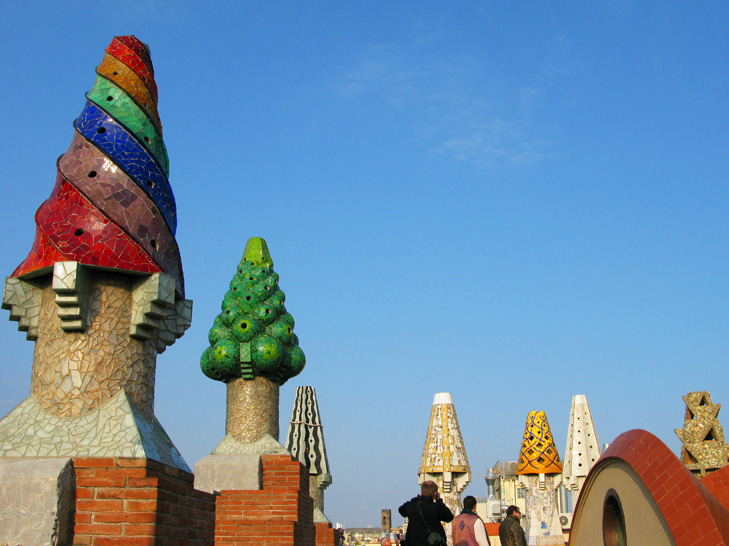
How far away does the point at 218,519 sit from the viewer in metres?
→ 7.81

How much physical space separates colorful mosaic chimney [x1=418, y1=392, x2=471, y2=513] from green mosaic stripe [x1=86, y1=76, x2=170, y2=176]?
10593 mm

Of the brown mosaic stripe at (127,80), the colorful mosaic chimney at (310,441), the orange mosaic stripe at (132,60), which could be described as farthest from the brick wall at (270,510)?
the colorful mosaic chimney at (310,441)

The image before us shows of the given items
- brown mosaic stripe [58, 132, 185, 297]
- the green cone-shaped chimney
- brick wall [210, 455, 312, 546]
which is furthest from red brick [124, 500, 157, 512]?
the green cone-shaped chimney

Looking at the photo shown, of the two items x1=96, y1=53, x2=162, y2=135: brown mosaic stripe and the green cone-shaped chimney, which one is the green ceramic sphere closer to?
the green cone-shaped chimney

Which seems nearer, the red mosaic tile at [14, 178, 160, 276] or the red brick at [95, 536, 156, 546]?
the red brick at [95, 536, 156, 546]

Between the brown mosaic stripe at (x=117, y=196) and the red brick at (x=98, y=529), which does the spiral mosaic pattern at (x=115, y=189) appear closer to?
the brown mosaic stripe at (x=117, y=196)

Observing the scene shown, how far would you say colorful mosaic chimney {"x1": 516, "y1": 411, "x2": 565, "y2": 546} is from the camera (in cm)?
Answer: 1942

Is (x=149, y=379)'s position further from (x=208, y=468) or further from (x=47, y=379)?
(x=208, y=468)

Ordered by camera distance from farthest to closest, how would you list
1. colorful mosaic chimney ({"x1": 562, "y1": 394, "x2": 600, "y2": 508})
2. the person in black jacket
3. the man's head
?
colorful mosaic chimney ({"x1": 562, "y1": 394, "x2": 600, "y2": 508}) < the man's head < the person in black jacket

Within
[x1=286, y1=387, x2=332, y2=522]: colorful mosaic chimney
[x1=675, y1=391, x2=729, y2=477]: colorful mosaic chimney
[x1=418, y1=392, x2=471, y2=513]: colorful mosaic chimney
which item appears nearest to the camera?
[x1=675, y1=391, x2=729, y2=477]: colorful mosaic chimney

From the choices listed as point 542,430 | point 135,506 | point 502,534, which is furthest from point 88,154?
point 542,430

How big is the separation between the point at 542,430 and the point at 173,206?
1601cm

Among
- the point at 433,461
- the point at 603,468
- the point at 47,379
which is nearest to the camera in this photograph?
the point at 47,379

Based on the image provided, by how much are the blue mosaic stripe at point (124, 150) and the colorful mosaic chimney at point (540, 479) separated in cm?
1598
